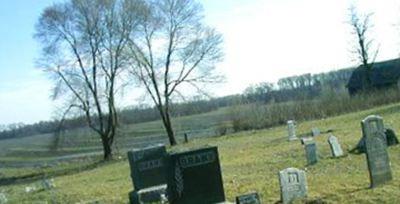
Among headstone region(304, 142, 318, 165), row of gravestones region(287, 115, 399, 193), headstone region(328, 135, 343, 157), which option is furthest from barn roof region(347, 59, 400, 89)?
row of gravestones region(287, 115, 399, 193)

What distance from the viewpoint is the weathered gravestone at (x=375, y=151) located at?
13266 mm

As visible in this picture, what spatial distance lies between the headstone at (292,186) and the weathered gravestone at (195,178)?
3.79 feet

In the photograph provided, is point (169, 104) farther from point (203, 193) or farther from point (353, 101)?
→ point (203, 193)

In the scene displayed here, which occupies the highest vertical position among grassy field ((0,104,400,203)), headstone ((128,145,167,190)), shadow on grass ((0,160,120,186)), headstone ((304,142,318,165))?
headstone ((128,145,167,190))

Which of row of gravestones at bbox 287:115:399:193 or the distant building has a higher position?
the distant building

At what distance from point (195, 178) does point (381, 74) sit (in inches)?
A: 2486

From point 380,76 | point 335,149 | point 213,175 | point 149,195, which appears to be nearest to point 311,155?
point 335,149

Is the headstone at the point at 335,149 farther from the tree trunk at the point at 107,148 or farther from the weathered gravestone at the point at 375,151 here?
the tree trunk at the point at 107,148

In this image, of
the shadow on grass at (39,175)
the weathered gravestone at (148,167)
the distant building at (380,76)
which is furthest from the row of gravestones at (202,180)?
the distant building at (380,76)

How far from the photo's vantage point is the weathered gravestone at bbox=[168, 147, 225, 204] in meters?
12.4

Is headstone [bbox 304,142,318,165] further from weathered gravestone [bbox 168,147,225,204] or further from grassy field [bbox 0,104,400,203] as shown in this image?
weathered gravestone [bbox 168,147,225,204]

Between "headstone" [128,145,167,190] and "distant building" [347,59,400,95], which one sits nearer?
"headstone" [128,145,167,190]

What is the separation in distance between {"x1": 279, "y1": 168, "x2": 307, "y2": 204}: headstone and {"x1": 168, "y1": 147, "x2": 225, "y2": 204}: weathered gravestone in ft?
3.79

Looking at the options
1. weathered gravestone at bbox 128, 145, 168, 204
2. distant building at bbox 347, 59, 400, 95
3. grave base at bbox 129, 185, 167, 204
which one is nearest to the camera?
grave base at bbox 129, 185, 167, 204
